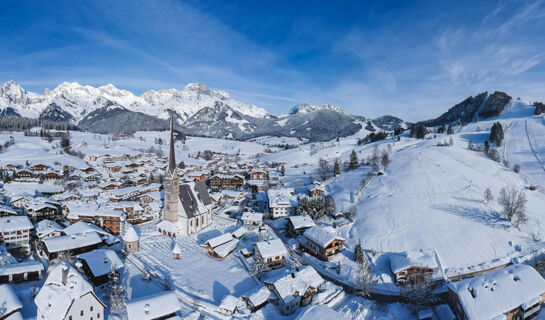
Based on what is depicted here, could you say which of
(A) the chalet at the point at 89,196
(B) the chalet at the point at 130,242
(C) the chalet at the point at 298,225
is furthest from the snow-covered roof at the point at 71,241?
(A) the chalet at the point at 89,196

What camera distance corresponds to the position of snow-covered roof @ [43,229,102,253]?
3319 centimetres

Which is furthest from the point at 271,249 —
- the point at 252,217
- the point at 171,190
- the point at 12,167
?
the point at 12,167

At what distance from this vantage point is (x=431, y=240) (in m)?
38.8

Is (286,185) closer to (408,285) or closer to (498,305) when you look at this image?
(408,285)

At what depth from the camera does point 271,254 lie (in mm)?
34719

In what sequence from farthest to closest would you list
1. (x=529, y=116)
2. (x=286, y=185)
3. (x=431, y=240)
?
1. (x=529, y=116)
2. (x=286, y=185)
3. (x=431, y=240)

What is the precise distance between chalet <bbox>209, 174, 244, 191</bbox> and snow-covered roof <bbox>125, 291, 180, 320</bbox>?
5781 centimetres

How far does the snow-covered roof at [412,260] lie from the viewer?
32.7 meters

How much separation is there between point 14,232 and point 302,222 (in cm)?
4023

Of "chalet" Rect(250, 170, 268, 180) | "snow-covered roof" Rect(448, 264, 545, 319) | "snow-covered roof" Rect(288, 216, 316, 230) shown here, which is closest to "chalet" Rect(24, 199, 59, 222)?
"snow-covered roof" Rect(288, 216, 316, 230)

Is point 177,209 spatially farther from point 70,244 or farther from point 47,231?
point 47,231

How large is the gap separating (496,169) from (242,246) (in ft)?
201

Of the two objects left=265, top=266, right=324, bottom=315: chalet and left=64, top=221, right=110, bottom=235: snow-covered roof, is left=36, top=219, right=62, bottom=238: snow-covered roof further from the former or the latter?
left=265, top=266, right=324, bottom=315: chalet

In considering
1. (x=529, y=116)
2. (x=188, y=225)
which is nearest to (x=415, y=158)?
(x=188, y=225)
